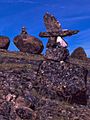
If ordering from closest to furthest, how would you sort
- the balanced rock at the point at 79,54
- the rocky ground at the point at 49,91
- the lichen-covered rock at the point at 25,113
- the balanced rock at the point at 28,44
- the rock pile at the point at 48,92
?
1. the lichen-covered rock at the point at 25,113
2. the rock pile at the point at 48,92
3. the rocky ground at the point at 49,91
4. the balanced rock at the point at 28,44
5. the balanced rock at the point at 79,54

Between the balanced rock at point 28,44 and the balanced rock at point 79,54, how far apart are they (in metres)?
10.8

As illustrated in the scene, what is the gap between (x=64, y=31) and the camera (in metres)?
70.0

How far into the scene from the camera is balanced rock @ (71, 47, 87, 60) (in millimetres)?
89025

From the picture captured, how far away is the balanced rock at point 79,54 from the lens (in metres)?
89.0

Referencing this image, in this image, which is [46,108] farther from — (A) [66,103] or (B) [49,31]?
(B) [49,31]

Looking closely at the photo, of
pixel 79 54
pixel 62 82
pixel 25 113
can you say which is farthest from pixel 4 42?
pixel 25 113

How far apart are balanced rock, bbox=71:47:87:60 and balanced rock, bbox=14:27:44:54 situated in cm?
1075

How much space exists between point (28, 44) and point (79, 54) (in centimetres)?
1476

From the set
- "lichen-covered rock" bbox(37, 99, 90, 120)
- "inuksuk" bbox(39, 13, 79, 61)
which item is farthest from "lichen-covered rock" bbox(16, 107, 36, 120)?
"inuksuk" bbox(39, 13, 79, 61)

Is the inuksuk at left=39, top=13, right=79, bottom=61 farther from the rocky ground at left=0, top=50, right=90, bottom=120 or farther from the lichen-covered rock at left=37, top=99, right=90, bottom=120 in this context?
the lichen-covered rock at left=37, top=99, right=90, bottom=120

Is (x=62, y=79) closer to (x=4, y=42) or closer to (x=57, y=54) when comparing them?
(x=57, y=54)

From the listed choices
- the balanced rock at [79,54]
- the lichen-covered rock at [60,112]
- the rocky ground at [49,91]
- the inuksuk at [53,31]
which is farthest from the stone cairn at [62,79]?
the balanced rock at [79,54]

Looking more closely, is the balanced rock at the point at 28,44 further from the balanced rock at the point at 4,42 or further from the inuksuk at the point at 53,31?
the inuksuk at the point at 53,31

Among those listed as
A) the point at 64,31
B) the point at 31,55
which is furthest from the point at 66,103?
the point at 31,55
